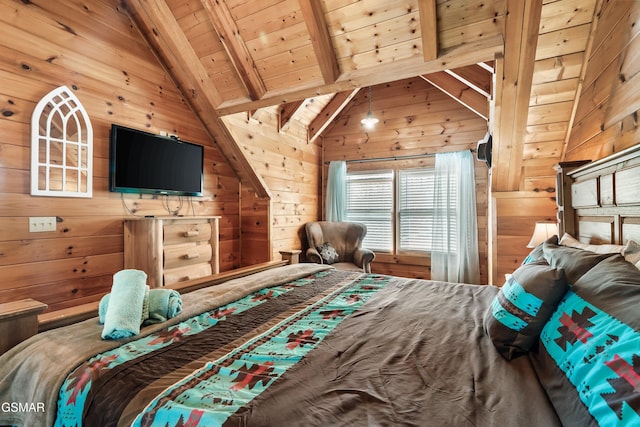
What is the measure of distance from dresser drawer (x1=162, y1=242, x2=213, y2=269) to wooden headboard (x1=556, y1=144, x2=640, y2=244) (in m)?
3.02

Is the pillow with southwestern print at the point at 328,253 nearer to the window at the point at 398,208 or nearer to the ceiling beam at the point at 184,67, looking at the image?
the window at the point at 398,208

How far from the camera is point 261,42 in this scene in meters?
2.67

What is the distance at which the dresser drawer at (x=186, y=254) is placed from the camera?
257 centimetres

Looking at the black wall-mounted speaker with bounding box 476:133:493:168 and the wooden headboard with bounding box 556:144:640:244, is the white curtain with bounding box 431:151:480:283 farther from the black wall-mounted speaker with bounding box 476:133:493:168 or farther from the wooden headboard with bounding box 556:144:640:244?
the wooden headboard with bounding box 556:144:640:244

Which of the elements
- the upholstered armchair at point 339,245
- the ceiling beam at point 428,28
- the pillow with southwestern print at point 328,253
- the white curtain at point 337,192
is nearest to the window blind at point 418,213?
the upholstered armchair at point 339,245

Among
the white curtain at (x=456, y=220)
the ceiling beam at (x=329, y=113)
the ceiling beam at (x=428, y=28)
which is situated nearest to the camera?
the ceiling beam at (x=428, y=28)

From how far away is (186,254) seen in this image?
8.90 ft

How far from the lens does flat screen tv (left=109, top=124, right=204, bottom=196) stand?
2.51m

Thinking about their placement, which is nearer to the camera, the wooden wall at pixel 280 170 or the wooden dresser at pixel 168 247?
the wooden dresser at pixel 168 247

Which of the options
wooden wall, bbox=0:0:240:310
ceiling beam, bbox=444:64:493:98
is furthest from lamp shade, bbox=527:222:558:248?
wooden wall, bbox=0:0:240:310

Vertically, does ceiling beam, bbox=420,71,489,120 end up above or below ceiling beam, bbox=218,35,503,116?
above

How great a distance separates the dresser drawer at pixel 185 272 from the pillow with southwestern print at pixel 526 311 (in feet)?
8.06

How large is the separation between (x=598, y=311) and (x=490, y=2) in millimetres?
2015

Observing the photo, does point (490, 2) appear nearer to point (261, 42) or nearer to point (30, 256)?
point (261, 42)
